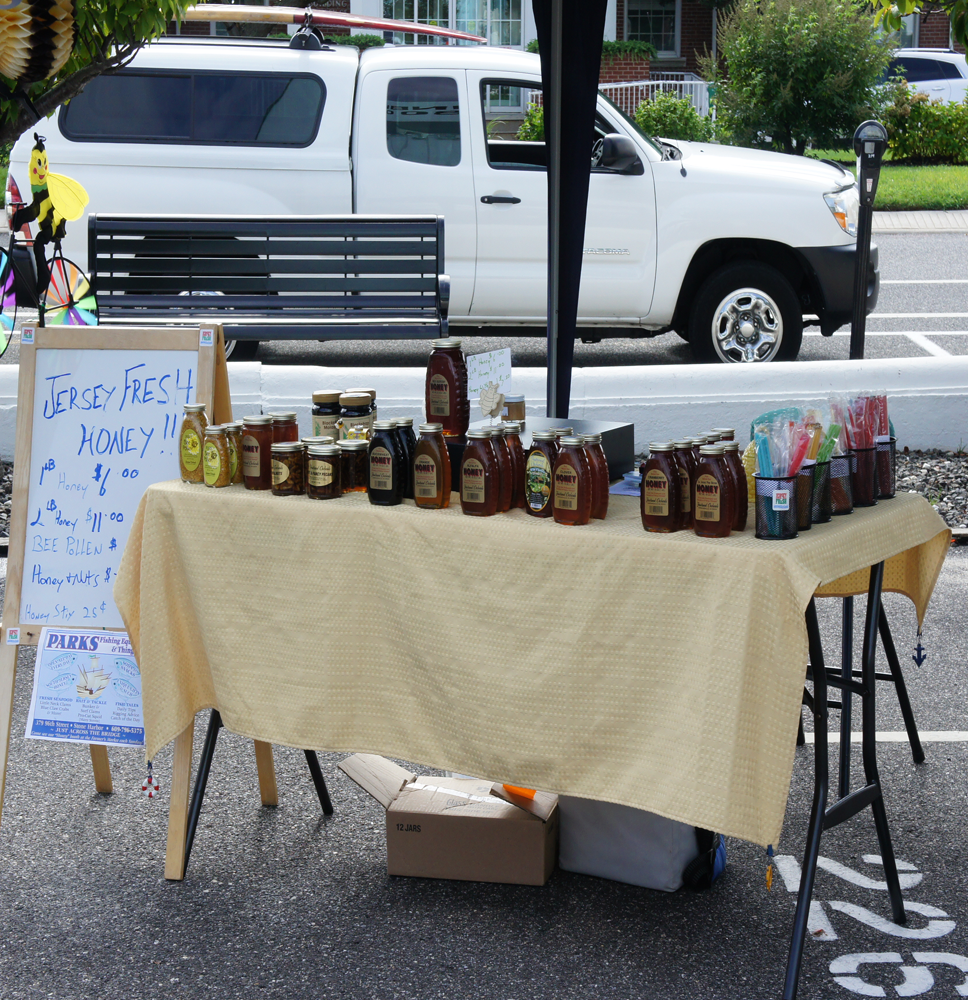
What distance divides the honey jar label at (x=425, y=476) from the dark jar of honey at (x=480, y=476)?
0.08 meters

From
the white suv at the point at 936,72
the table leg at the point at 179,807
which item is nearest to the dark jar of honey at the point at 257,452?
the table leg at the point at 179,807

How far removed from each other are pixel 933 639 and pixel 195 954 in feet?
11.0

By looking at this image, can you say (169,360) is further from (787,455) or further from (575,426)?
(787,455)

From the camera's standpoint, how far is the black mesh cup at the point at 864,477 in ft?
10.3

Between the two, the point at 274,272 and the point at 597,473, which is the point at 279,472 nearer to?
the point at 597,473

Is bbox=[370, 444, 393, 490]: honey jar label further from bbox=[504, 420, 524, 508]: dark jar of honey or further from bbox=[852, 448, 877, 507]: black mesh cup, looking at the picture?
bbox=[852, 448, 877, 507]: black mesh cup

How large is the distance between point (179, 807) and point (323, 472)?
103cm

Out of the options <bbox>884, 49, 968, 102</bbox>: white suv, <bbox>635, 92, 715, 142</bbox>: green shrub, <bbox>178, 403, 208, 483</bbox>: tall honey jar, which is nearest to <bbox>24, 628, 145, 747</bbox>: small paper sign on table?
<bbox>178, 403, 208, 483</bbox>: tall honey jar

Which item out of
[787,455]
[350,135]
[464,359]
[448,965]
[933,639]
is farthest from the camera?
[350,135]

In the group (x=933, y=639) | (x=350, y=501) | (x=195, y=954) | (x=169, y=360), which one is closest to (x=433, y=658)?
(x=350, y=501)

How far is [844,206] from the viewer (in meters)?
9.01

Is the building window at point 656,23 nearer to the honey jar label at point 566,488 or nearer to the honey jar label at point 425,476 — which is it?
the honey jar label at point 425,476

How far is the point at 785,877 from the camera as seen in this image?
3.44 metres

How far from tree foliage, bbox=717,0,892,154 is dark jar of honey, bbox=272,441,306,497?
17271 mm
